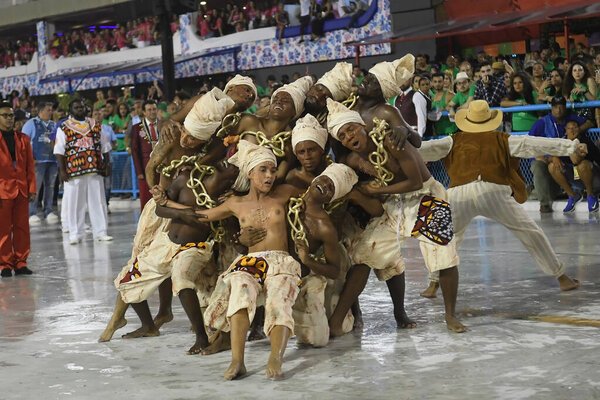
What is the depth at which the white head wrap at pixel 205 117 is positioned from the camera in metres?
6.49

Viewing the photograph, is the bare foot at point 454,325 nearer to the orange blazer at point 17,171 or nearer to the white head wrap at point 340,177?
the white head wrap at point 340,177

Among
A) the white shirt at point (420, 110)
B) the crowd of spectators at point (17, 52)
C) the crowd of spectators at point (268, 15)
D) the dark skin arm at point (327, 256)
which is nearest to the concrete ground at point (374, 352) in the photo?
the dark skin arm at point (327, 256)

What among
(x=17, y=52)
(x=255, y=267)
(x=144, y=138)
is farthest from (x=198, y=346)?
(x=17, y=52)

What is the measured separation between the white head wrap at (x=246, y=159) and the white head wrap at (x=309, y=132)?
0.21m

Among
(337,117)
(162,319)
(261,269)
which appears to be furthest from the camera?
(162,319)

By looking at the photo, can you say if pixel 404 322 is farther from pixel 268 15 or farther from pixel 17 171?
pixel 268 15

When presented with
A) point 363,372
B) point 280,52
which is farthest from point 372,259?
point 280,52

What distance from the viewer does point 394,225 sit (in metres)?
6.57

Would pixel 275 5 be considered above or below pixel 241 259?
above

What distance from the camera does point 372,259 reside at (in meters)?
6.53

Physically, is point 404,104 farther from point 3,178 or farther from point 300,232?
point 300,232

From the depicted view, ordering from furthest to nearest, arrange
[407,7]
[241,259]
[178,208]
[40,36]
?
[40,36] → [407,7] → [178,208] → [241,259]

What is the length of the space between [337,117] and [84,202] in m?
7.84

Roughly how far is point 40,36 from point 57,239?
872 inches
